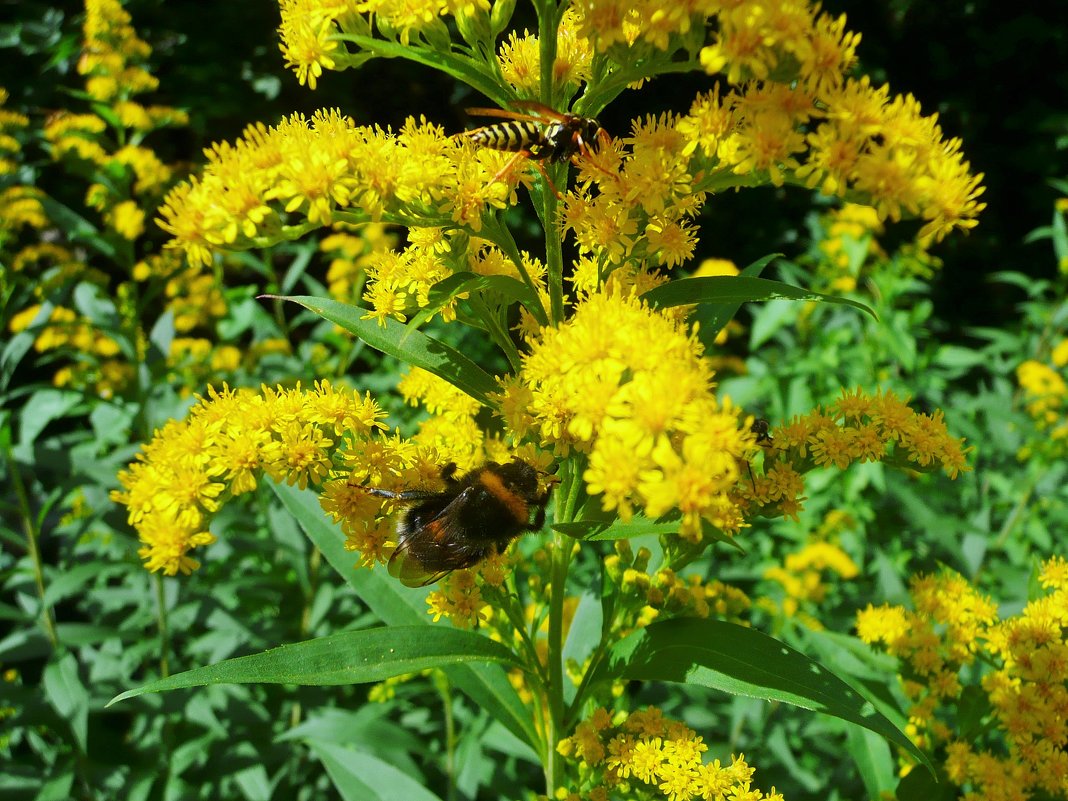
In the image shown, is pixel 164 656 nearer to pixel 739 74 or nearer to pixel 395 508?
pixel 395 508

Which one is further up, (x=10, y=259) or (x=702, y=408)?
(x=10, y=259)

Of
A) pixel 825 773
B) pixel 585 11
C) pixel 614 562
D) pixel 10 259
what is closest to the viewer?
pixel 585 11

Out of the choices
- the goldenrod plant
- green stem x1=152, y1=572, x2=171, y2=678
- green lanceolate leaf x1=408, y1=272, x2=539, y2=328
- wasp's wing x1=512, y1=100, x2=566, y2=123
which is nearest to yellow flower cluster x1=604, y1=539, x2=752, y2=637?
the goldenrod plant

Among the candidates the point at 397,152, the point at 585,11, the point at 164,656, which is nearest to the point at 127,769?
the point at 164,656

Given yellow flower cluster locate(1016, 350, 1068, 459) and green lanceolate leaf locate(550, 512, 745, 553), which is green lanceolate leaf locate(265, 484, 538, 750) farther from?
yellow flower cluster locate(1016, 350, 1068, 459)

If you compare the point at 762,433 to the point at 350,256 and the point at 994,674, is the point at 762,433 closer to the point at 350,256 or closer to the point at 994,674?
the point at 994,674

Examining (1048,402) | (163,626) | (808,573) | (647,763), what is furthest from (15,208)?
(1048,402)
